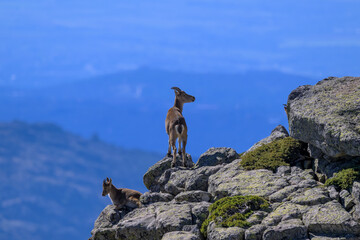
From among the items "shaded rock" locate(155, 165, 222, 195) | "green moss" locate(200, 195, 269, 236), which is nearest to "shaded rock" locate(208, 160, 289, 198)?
"shaded rock" locate(155, 165, 222, 195)

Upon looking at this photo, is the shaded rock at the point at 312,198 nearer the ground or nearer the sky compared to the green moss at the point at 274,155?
nearer the ground

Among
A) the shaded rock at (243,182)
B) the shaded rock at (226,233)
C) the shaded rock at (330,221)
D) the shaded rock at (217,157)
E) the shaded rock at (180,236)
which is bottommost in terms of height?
the shaded rock at (330,221)

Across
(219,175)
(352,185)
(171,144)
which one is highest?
(171,144)

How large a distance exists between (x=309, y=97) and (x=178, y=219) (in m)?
7.12

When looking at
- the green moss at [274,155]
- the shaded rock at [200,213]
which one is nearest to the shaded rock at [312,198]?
the shaded rock at [200,213]

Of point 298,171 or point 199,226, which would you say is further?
point 298,171

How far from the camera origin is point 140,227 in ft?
70.9

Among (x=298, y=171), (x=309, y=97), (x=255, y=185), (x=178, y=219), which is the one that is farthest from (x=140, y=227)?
(x=309, y=97)

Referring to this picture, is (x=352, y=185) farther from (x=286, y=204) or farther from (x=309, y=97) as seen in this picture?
(x=309, y=97)

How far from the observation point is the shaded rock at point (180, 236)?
1938 cm

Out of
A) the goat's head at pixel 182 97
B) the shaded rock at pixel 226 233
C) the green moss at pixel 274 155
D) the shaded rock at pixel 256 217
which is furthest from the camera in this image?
the goat's head at pixel 182 97

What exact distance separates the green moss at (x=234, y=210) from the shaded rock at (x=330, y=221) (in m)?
1.99

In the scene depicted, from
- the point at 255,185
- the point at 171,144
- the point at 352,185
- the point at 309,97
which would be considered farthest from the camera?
the point at 171,144

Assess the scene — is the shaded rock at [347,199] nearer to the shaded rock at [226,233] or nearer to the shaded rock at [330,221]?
the shaded rock at [330,221]
